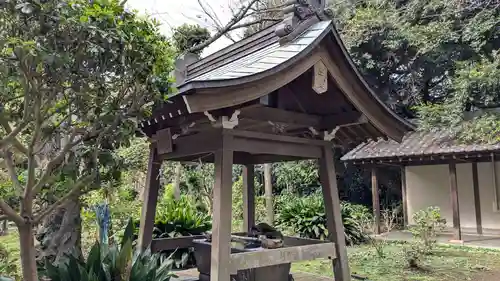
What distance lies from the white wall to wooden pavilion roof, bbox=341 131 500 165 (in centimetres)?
156

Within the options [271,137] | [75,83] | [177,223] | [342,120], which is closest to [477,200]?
[177,223]

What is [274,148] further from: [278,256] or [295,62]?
[278,256]

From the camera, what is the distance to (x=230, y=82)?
3.27 metres

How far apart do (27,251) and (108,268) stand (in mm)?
771

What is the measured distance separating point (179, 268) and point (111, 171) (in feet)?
13.9

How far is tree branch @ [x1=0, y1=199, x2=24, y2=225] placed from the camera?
264 cm

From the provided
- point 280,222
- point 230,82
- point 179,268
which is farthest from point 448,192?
point 230,82

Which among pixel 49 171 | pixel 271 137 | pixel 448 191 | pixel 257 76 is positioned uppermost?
pixel 257 76

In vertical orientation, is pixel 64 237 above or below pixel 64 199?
below

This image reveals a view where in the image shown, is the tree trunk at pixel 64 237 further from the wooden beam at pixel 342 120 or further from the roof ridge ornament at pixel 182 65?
the wooden beam at pixel 342 120

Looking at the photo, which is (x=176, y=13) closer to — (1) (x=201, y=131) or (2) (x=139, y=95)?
(1) (x=201, y=131)

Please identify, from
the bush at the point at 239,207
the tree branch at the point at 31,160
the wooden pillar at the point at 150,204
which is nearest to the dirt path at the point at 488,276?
the wooden pillar at the point at 150,204

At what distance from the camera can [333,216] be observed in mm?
4484

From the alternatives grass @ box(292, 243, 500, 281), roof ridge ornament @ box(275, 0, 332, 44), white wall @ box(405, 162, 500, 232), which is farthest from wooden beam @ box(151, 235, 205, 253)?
white wall @ box(405, 162, 500, 232)
